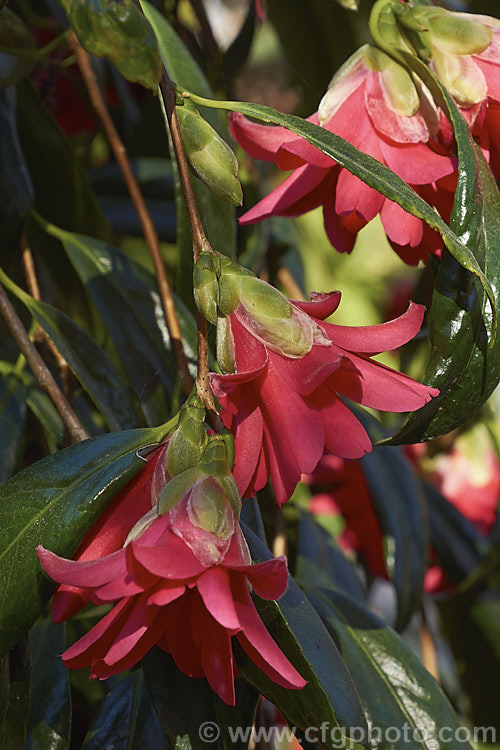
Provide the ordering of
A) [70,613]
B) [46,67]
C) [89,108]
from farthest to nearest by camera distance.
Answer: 1. [89,108]
2. [46,67]
3. [70,613]

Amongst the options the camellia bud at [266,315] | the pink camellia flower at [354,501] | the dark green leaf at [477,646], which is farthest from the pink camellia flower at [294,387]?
the dark green leaf at [477,646]

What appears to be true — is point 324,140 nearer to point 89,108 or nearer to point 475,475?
point 89,108

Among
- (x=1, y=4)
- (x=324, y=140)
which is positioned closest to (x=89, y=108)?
(x=1, y=4)

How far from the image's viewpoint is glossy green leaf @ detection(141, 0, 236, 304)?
0.60 metres

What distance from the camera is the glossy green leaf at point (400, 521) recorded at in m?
0.88

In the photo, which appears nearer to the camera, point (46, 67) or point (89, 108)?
point (46, 67)

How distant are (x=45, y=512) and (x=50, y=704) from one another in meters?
0.19

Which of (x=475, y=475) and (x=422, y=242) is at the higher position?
(x=422, y=242)

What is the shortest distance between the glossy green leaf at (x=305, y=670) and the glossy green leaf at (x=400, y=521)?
0.39 metres

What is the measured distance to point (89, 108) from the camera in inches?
41.0

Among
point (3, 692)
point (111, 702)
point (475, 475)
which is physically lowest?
point (475, 475)

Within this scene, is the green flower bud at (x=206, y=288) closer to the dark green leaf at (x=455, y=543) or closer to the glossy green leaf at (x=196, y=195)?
the glossy green leaf at (x=196, y=195)

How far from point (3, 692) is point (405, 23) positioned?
17.7 inches

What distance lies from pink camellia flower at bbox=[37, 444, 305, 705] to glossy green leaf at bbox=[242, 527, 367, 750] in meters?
0.04
